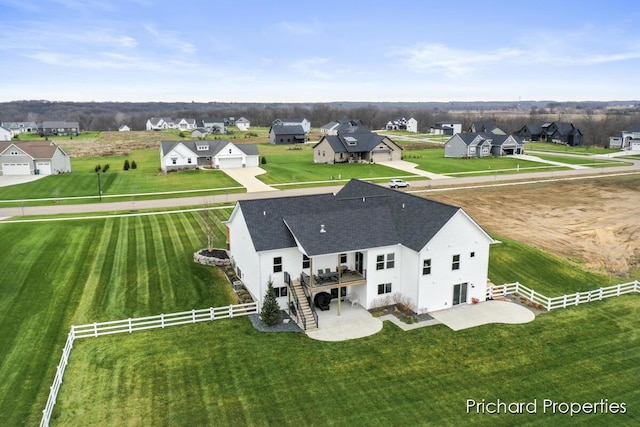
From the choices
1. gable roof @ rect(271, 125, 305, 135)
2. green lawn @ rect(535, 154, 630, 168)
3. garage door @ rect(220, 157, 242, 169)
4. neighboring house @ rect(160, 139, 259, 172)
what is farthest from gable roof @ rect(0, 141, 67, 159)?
green lawn @ rect(535, 154, 630, 168)

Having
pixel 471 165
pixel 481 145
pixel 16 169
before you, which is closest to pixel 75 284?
pixel 16 169

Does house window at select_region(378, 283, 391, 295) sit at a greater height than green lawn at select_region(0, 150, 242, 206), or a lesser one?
lesser

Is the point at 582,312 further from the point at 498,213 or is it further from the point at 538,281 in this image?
the point at 498,213

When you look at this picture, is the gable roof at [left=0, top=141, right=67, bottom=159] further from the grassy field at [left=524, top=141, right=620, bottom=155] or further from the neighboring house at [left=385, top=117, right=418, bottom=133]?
the neighboring house at [left=385, top=117, right=418, bottom=133]

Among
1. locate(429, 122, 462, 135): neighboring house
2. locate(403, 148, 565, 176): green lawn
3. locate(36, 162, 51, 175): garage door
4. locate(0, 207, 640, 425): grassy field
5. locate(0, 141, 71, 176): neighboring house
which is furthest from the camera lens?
locate(429, 122, 462, 135): neighboring house

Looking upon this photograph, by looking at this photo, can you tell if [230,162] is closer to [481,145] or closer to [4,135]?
[481,145]

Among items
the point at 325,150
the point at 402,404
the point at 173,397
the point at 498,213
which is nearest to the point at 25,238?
the point at 173,397

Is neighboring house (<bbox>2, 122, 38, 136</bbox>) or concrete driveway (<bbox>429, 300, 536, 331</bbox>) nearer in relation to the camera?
concrete driveway (<bbox>429, 300, 536, 331</bbox>)

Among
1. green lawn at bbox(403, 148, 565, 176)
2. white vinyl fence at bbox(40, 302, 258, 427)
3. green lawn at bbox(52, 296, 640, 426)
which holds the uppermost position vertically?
green lawn at bbox(403, 148, 565, 176)
